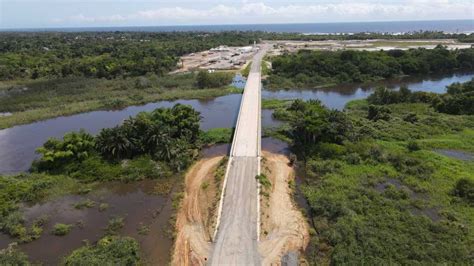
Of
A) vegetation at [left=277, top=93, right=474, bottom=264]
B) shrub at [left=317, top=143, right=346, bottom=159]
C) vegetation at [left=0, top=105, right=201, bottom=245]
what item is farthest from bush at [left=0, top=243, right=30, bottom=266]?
shrub at [left=317, top=143, right=346, bottom=159]

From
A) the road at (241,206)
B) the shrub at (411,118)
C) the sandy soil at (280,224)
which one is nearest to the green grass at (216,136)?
the road at (241,206)

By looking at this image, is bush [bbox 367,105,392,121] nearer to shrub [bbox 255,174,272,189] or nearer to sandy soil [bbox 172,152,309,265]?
sandy soil [bbox 172,152,309,265]

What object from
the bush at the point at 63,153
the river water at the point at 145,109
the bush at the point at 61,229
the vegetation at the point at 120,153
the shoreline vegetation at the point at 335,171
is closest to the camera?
the shoreline vegetation at the point at 335,171

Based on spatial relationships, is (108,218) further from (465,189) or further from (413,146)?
(413,146)

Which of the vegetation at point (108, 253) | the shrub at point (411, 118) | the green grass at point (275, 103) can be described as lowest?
the vegetation at point (108, 253)

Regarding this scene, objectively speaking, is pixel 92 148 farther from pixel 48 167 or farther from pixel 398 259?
pixel 398 259

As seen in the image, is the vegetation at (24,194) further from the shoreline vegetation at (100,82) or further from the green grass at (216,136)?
the shoreline vegetation at (100,82)
